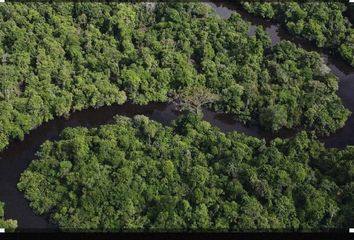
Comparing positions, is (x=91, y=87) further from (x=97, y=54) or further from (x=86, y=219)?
(x=86, y=219)

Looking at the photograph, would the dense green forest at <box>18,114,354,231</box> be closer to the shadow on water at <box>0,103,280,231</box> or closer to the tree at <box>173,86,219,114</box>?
the shadow on water at <box>0,103,280,231</box>

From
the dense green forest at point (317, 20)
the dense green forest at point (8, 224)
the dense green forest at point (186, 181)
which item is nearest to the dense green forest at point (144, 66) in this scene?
the dense green forest at point (186, 181)

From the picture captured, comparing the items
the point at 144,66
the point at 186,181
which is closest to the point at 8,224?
the point at 186,181

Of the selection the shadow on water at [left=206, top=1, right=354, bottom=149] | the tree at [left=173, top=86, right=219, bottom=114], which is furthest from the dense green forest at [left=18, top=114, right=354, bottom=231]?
the shadow on water at [left=206, top=1, right=354, bottom=149]

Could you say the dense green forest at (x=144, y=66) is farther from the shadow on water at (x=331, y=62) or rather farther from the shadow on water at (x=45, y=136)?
the shadow on water at (x=331, y=62)

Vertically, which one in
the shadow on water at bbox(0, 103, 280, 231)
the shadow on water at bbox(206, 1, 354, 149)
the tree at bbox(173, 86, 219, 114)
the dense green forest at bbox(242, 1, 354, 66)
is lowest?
the shadow on water at bbox(0, 103, 280, 231)
